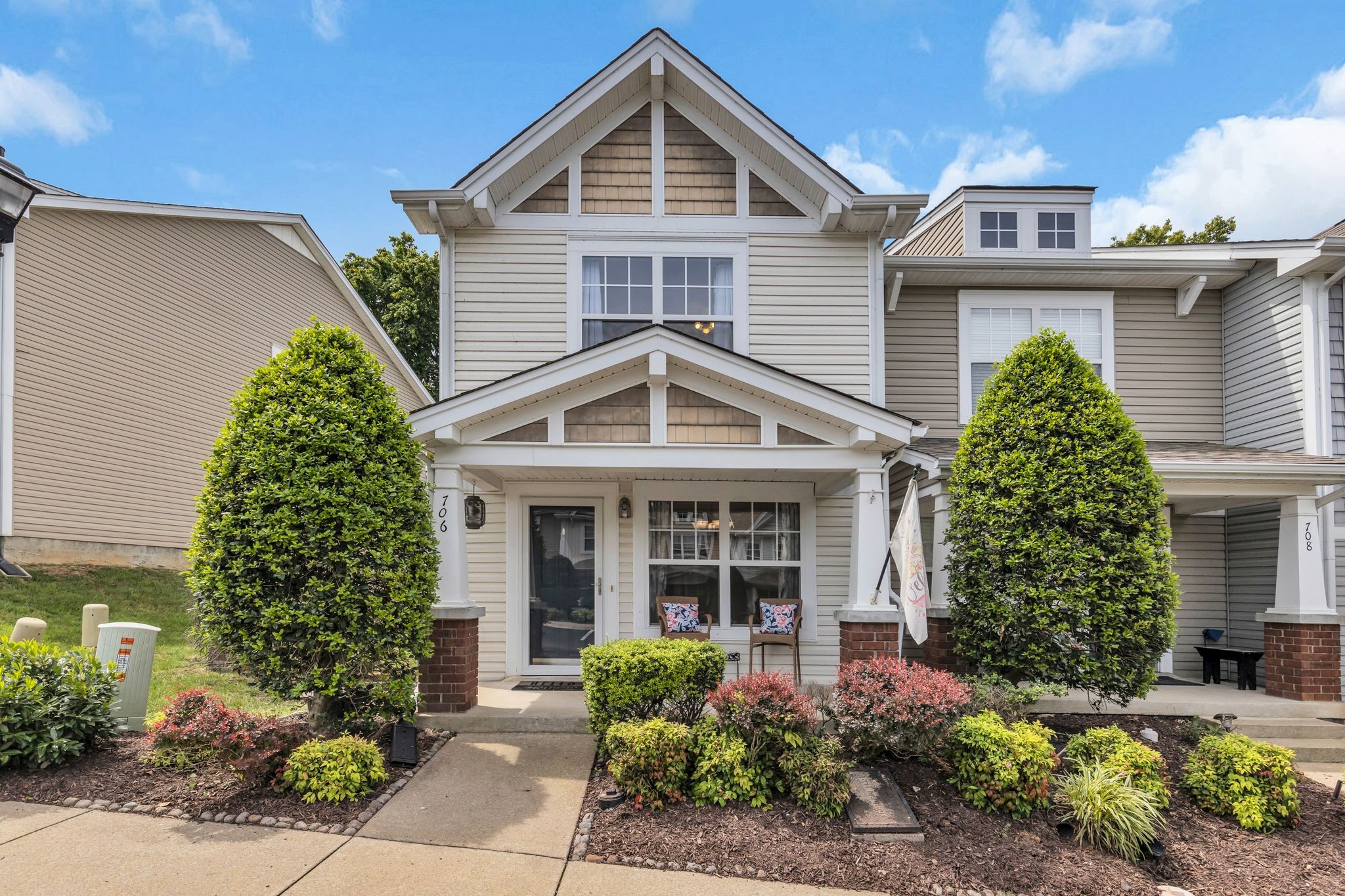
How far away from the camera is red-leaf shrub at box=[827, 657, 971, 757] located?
5.47m

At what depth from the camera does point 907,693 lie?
5508 mm

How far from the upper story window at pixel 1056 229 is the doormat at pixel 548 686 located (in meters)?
8.38

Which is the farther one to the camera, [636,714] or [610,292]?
[610,292]

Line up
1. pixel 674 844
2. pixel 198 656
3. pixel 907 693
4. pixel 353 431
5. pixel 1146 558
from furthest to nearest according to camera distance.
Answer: pixel 198 656
pixel 1146 558
pixel 353 431
pixel 907 693
pixel 674 844

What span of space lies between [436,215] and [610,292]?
2071 mm

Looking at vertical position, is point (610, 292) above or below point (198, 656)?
above

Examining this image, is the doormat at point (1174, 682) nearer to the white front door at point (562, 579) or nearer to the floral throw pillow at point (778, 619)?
the floral throw pillow at point (778, 619)

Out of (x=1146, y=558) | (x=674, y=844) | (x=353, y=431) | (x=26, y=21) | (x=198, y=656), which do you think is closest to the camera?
(x=674, y=844)

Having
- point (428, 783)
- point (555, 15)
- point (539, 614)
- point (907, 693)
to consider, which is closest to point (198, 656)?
point (539, 614)

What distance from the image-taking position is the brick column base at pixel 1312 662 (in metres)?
7.68

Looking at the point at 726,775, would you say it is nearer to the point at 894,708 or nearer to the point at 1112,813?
the point at 894,708

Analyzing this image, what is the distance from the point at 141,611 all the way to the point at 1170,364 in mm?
13982

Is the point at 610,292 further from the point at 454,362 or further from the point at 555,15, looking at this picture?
the point at 555,15

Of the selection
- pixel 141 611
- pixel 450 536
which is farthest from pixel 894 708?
pixel 141 611
